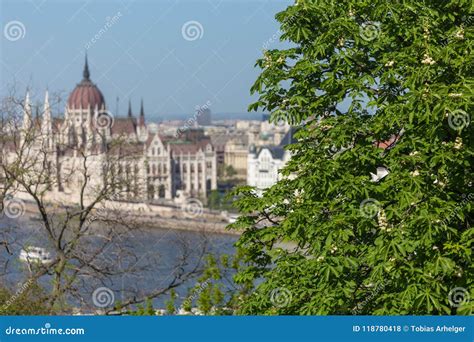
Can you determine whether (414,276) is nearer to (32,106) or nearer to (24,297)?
(24,297)

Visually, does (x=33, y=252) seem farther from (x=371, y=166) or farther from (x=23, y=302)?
(x=371, y=166)

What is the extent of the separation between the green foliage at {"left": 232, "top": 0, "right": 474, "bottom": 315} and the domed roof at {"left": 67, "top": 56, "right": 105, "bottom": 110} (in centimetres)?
2257

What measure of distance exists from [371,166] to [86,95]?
2431 cm

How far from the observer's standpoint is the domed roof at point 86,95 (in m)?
25.5

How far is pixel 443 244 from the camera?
2109mm

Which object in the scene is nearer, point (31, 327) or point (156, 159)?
point (31, 327)

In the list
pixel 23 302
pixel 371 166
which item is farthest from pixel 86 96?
pixel 371 166

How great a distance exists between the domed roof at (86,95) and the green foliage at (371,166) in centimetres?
2257

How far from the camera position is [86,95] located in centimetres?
2612

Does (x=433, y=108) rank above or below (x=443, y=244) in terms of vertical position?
above

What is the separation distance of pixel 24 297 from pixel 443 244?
2.15 meters

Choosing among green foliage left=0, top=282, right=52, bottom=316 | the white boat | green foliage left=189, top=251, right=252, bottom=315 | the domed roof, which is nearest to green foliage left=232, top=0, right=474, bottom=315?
green foliage left=189, top=251, right=252, bottom=315

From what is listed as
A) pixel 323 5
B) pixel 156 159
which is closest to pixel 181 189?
pixel 156 159

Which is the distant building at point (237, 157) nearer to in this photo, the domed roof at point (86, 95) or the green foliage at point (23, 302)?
the domed roof at point (86, 95)
